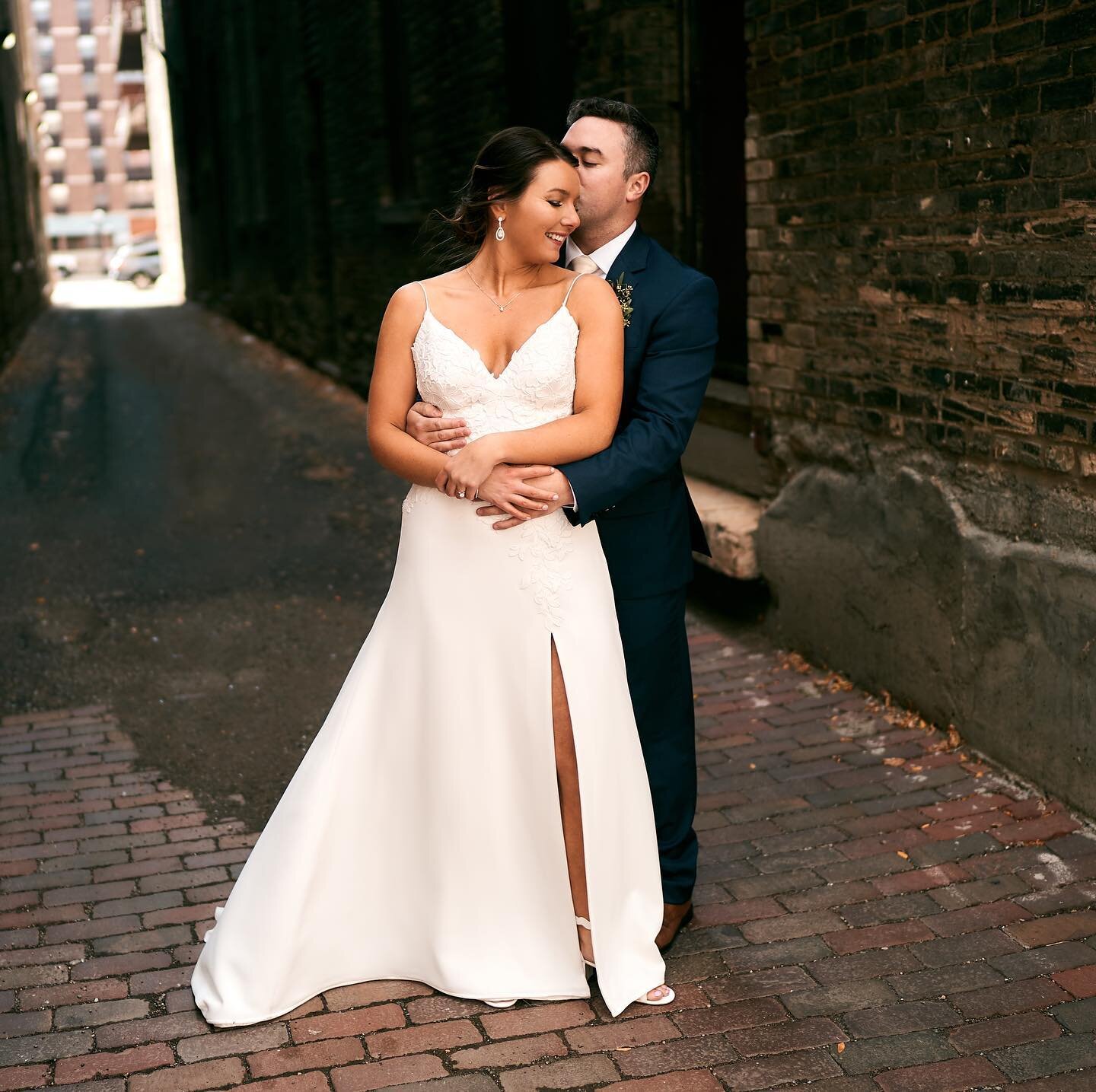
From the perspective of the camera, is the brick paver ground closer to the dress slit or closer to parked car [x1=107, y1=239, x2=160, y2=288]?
the dress slit

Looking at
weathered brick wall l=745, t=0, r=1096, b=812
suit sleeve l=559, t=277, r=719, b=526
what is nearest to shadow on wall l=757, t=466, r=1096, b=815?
weathered brick wall l=745, t=0, r=1096, b=812

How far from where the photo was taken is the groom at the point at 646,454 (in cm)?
318

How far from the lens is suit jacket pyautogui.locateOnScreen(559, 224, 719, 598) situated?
3.16 m

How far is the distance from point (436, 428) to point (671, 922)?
1.47 meters

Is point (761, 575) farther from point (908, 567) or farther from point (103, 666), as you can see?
point (103, 666)

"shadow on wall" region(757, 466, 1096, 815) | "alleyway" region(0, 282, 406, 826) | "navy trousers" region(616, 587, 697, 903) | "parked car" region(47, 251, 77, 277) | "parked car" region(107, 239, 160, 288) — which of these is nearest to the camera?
"navy trousers" region(616, 587, 697, 903)

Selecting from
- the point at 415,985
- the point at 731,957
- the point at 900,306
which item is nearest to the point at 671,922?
the point at 731,957

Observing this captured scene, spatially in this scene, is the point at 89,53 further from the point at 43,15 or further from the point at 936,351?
the point at 936,351

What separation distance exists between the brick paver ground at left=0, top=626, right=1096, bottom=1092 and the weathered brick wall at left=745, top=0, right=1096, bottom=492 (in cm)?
120

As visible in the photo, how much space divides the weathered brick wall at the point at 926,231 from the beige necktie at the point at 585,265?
1.64 metres

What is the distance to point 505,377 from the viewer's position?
313cm

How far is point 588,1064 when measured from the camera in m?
3.09

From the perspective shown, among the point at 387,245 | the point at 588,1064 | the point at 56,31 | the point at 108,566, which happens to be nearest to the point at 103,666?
the point at 108,566

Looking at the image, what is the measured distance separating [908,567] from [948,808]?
1035 mm
